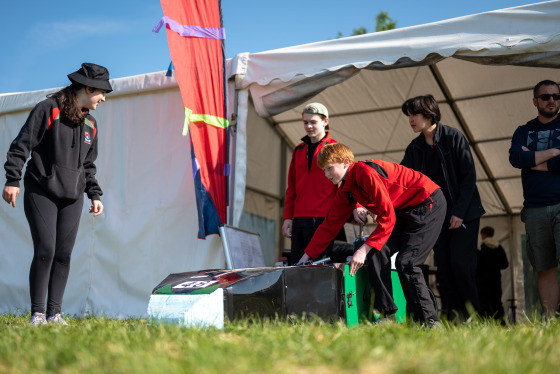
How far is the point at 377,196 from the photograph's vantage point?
128 inches


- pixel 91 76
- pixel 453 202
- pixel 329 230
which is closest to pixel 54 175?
pixel 91 76

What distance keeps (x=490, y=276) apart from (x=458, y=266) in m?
3.95

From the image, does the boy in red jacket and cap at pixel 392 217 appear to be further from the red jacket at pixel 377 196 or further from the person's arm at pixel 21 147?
the person's arm at pixel 21 147

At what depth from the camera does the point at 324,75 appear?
4828mm

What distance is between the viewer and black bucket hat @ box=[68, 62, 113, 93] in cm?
367

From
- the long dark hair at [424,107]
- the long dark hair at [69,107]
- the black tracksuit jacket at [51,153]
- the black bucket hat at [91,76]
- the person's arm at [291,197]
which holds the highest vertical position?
the black bucket hat at [91,76]

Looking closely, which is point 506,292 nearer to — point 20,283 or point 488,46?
point 488,46

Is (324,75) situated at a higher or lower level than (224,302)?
higher

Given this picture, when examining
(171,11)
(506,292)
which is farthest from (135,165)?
(506,292)

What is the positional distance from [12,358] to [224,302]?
1.28 meters

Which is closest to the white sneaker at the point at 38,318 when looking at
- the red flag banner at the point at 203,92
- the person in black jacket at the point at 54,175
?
the person in black jacket at the point at 54,175

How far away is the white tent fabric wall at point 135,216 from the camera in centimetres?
522

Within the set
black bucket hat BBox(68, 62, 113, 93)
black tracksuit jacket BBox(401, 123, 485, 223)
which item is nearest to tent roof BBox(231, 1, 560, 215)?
black tracksuit jacket BBox(401, 123, 485, 223)

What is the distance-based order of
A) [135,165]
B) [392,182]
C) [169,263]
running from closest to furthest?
[392,182], [169,263], [135,165]
